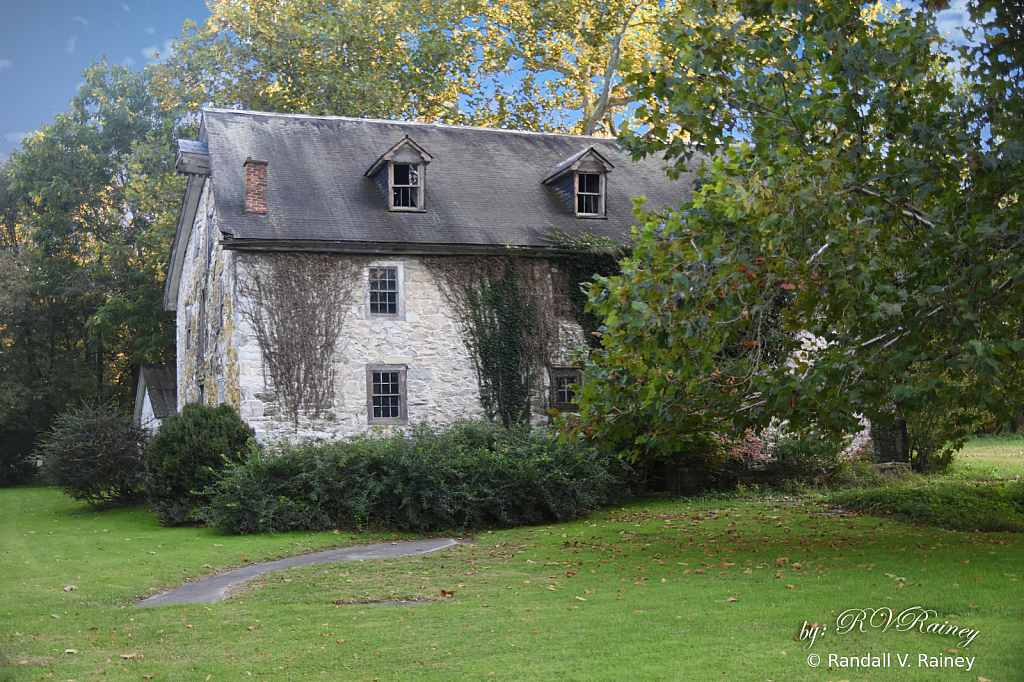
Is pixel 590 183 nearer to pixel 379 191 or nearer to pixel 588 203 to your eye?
pixel 588 203

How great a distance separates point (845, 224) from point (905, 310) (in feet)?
3.87

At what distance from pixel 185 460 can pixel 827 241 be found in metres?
12.4

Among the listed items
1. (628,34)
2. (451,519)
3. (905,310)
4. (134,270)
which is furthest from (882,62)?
(134,270)

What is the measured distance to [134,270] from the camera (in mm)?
32875

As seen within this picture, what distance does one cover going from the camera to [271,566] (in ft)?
40.6

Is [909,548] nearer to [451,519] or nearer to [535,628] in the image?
[535,628]

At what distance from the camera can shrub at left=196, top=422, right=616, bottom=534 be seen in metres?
15.7

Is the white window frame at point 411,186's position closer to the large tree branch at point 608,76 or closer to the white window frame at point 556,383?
the white window frame at point 556,383

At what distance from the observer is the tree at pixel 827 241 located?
9555 mm

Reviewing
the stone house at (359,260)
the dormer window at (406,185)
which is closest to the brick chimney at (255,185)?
the stone house at (359,260)

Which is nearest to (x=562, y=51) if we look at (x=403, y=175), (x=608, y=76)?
(x=608, y=76)

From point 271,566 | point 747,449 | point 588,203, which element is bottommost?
point 271,566

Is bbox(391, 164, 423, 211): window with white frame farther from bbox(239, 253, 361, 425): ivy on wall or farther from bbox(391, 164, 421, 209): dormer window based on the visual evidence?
bbox(239, 253, 361, 425): ivy on wall

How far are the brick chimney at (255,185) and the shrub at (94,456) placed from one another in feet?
19.3
